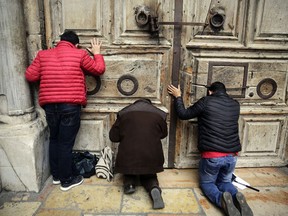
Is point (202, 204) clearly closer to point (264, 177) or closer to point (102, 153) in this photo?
point (264, 177)

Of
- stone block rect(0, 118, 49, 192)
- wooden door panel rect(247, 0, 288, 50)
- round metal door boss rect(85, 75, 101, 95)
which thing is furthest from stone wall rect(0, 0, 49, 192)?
wooden door panel rect(247, 0, 288, 50)

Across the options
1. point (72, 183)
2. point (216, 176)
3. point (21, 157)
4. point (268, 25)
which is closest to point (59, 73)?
point (21, 157)

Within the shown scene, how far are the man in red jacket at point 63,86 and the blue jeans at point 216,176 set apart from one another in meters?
1.80

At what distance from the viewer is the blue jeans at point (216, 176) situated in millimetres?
3051

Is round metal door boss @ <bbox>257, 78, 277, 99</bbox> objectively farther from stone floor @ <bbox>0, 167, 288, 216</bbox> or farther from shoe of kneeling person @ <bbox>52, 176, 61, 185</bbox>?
shoe of kneeling person @ <bbox>52, 176, 61, 185</bbox>

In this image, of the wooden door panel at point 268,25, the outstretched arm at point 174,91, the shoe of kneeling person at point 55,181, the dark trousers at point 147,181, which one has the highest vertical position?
the wooden door panel at point 268,25

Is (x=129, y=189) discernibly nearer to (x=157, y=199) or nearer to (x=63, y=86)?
(x=157, y=199)

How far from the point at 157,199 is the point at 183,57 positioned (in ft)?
6.58

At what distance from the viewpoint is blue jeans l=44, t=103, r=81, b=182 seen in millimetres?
3139

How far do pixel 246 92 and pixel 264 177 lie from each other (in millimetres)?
1321

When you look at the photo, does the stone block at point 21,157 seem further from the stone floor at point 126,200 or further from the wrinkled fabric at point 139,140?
the wrinkled fabric at point 139,140

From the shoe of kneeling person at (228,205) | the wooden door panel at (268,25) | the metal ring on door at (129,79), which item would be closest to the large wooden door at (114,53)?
the metal ring on door at (129,79)

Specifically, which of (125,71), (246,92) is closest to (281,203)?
(246,92)

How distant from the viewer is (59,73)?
119 inches
